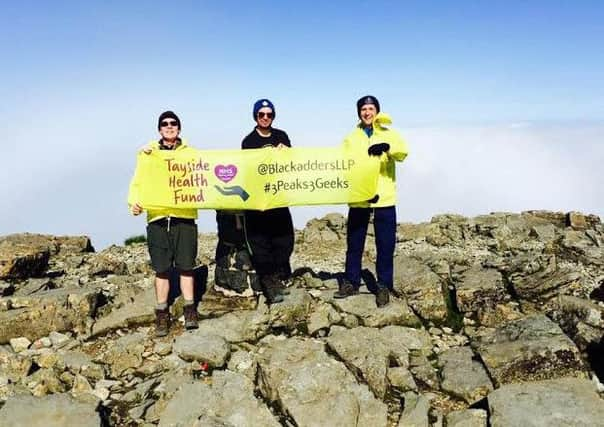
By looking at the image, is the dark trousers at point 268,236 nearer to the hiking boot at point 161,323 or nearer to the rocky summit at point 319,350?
the rocky summit at point 319,350

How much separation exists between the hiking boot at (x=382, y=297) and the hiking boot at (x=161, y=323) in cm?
382

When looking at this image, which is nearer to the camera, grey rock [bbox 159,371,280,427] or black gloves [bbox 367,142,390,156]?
grey rock [bbox 159,371,280,427]

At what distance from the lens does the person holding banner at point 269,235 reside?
31.4 ft

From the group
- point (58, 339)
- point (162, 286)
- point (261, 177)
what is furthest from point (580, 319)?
point (58, 339)

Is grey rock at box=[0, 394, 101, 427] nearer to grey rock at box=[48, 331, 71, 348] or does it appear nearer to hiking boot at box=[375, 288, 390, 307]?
grey rock at box=[48, 331, 71, 348]

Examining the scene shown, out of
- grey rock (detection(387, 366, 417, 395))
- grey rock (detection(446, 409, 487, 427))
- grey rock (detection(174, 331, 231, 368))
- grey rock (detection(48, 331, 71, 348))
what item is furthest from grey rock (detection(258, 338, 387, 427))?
grey rock (detection(48, 331, 71, 348))

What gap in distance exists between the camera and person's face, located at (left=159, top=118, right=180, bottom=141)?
8688 mm

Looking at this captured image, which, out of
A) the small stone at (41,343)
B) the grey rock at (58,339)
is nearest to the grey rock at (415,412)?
the grey rock at (58,339)

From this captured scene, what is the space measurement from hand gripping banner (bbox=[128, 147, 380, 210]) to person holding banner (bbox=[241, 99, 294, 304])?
0.81 feet

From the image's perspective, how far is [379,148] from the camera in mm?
8781

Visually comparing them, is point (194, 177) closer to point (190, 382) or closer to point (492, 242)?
point (190, 382)

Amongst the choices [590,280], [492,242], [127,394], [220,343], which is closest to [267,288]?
[220,343]

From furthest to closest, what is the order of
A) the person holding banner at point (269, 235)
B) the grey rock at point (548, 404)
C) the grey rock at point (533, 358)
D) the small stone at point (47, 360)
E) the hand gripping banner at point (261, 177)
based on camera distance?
the person holding banner at point (269, 235) → the hand gripping banner at point (261, 177) → the small stone at point (47, 360) → the grey rock at point (533, 358) → the grey rock at point (548, 404)

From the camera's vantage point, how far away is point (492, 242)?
15.4m
